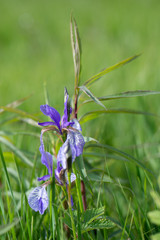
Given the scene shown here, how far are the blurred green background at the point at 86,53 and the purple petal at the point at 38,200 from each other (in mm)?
458

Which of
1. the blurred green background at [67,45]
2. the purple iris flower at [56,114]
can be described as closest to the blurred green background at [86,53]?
the blurred green background at [67,45]

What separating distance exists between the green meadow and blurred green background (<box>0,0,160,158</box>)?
1cm

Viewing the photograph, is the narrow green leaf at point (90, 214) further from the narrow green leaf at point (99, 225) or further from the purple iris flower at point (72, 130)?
the purple iris flower at point (72, 130)

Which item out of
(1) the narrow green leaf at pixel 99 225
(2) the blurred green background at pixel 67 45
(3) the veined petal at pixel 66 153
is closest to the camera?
(3) the veined petal at pixel 66 153

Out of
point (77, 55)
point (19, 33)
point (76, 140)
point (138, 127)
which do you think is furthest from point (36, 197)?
point (19, 33)

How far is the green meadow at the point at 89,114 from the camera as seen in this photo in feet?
2.51

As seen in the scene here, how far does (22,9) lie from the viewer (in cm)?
Result: 784

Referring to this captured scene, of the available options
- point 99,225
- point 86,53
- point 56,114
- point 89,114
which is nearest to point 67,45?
point 86,53

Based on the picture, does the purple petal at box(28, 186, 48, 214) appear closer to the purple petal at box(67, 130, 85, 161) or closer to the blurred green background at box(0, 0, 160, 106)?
the purple petal at box(67, 130, 85, 161)

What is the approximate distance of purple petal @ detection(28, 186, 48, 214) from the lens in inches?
26.5

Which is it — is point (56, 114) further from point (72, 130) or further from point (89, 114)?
point (89, 114)

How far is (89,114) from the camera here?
0.92 meters

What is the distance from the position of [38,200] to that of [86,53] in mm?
3756

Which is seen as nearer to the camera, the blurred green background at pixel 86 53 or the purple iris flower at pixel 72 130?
the purple iris flower at pixel 72 130
